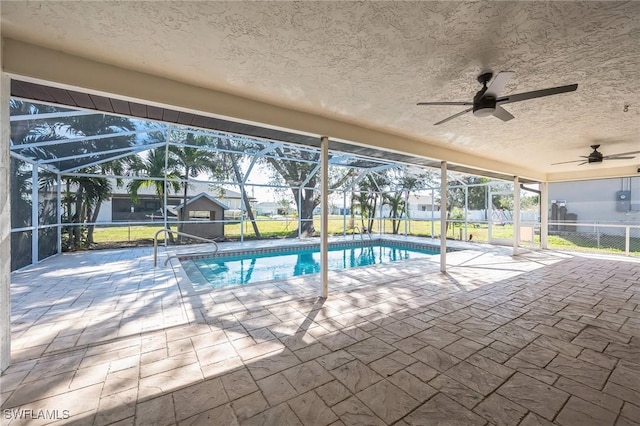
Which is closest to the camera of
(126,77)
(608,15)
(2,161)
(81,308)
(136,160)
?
(608,15)

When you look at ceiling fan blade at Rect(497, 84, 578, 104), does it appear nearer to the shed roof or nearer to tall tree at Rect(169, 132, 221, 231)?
tall tree at Rect(169, 132, 221, 231)

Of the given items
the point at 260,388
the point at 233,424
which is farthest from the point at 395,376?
the point at 233,424

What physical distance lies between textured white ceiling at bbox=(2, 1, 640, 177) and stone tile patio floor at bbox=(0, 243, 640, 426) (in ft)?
8.54

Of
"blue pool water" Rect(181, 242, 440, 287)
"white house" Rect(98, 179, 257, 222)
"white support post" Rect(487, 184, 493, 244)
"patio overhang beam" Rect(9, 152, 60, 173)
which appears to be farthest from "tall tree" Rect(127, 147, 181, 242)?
"white support post" Rect(487, 184, 493, 244)

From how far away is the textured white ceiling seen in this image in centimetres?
171

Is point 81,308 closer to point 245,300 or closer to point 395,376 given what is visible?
point 245,300

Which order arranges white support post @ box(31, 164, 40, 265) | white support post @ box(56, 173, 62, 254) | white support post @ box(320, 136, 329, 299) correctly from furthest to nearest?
1. white support post @ box(56, 173, 62, 254)
2. white support post @ box(31, 164, 40, 265)
3. white support post @ box(320, 136, 329, 299)

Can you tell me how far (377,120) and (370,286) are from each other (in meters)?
2.66

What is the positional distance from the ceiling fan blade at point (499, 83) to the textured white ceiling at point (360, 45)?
20 cm

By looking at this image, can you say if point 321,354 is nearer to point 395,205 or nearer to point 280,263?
point 280,263

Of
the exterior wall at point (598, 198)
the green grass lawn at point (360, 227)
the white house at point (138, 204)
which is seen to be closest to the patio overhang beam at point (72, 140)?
the white house at point (138, 204)

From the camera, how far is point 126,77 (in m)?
2.46

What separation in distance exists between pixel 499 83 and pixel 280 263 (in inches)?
260

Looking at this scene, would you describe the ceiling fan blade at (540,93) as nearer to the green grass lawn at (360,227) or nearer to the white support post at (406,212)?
the green grass lawn at (360,227)
